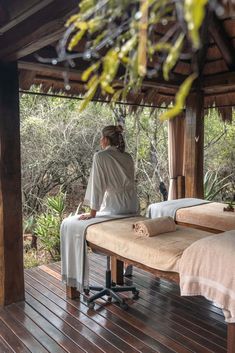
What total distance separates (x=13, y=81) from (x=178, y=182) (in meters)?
2.79

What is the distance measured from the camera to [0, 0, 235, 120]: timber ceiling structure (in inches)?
73.9

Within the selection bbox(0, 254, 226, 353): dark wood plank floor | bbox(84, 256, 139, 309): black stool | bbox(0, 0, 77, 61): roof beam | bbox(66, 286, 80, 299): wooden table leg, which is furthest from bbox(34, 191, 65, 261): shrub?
bbox(0, 0, 77, 61): roof beam

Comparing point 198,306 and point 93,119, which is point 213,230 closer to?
point 198,306

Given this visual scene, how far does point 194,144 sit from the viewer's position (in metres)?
4.55

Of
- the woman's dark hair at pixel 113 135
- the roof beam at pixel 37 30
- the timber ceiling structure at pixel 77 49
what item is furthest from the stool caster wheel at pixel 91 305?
the roof beam at pixel 37 30

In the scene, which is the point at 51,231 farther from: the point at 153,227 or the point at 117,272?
the point at 153,227

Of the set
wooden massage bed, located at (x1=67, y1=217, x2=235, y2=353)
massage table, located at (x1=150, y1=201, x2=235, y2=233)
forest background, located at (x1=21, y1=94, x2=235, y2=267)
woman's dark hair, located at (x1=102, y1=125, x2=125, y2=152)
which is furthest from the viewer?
forest background, located at (x1=21, y1=94, x2=235, y2=267)

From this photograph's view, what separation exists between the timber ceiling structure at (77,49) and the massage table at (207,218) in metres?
1.50

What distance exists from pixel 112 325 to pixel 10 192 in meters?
1.40

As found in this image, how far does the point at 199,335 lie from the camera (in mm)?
2455

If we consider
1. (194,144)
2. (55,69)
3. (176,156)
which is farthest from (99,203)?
(176,156)

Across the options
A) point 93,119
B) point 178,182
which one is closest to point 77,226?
point 178,182

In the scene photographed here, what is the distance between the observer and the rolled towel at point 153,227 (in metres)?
2.42

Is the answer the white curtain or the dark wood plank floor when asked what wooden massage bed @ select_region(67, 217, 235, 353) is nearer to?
the dark wood plank floor
